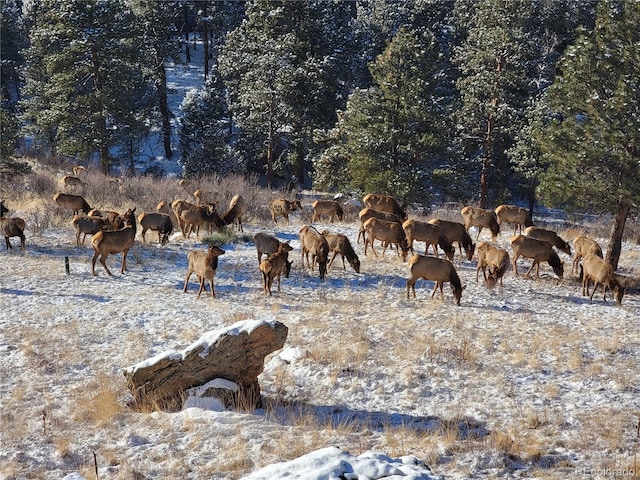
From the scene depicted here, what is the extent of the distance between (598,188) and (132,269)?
13.8 m

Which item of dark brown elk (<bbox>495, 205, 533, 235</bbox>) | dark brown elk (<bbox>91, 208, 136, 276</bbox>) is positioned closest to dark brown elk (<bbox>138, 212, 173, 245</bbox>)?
dark brown elk (<bbox>91, 208, 136, 276</bbox>)

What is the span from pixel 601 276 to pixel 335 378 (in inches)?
364

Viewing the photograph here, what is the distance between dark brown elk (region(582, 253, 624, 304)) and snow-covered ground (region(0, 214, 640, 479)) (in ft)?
1.67

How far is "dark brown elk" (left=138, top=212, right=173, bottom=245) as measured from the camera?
19.8 metres

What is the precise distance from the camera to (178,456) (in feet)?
26.8

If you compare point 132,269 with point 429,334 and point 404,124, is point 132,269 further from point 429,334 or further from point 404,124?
point 404,124

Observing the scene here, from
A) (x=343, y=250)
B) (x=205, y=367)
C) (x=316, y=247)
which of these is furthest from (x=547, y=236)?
(x=205, y=367)

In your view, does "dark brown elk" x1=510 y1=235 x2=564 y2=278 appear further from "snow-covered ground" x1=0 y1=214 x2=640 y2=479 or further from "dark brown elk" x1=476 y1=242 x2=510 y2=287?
"dark brown elk" x1=476 y1=242 x2=510 y2=287

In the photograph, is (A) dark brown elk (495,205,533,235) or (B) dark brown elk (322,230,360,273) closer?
(B) dark brown elk (322,230,360,273)

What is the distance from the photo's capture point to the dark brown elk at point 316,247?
1698 cm

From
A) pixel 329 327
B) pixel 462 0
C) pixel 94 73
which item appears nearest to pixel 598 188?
pixel 329 327

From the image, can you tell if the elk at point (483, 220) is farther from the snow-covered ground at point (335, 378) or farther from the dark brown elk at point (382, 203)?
the snow-covered ground at point (335, 378)

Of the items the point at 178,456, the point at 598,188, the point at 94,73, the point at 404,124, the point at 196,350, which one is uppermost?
the point at 94,73

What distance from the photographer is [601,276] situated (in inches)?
640
